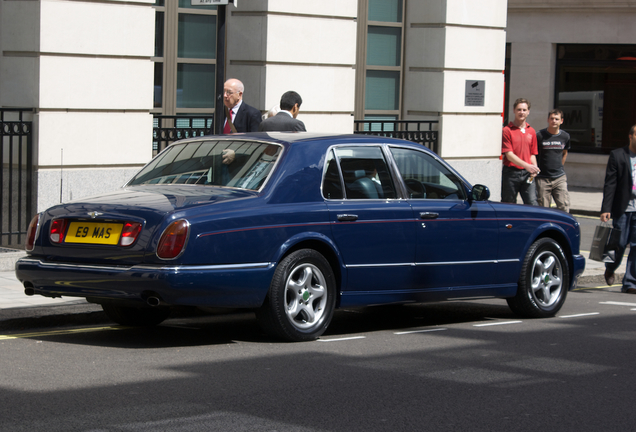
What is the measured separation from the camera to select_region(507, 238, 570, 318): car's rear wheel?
929 centimetres

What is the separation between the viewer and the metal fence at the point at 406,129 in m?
16.0

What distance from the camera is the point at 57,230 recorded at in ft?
24.4

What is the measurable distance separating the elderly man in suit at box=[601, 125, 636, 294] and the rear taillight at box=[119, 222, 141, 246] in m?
6.30

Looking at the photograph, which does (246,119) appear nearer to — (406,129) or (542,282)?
(542,282)

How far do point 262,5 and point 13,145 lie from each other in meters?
4.05

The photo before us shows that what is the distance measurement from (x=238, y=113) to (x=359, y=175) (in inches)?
125

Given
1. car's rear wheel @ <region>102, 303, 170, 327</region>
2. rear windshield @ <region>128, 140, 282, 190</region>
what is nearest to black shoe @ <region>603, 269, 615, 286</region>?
rear windshield @ <region>128, 140, 282, 190</region>

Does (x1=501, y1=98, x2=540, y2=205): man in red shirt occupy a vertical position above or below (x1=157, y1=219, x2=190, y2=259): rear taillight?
above

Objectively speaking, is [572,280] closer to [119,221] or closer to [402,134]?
[119,221]

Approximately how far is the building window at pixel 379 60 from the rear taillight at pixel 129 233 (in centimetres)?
961

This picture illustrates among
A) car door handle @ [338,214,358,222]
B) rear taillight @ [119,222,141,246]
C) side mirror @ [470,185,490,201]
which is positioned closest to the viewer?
rear taillight @ [119,222,141,246]

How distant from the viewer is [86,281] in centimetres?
718

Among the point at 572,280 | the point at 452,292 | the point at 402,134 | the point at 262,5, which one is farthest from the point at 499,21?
the point at 452,292

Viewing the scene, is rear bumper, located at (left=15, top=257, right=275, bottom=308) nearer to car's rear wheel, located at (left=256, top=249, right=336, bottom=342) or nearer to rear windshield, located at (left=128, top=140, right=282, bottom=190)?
car's rear wheel, located at (left=256, top=249, right=336, bottom=342)
